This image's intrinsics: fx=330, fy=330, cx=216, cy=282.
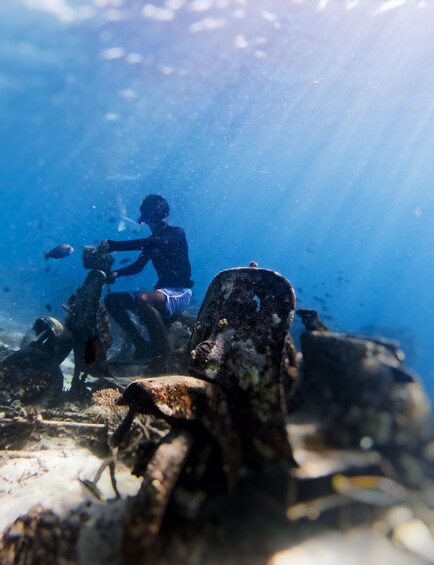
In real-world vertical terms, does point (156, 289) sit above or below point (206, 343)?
below

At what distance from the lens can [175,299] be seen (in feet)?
22.4

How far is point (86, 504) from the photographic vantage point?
2674 mm

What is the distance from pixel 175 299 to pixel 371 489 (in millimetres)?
5398

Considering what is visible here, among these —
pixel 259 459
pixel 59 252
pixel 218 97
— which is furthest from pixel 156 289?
pixel 218 97

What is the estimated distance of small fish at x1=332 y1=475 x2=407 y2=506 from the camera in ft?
5.64

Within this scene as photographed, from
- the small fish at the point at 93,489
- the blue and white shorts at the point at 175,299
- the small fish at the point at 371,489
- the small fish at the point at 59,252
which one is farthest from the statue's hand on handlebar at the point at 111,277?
the small fish at the point at 371,489

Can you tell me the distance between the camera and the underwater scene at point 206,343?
1764 millimetres

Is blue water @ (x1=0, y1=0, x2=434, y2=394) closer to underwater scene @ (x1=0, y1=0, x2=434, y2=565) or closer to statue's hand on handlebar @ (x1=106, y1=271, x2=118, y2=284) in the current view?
underwater scene @ (x1=0, y1=0, x2=434, y2=565)

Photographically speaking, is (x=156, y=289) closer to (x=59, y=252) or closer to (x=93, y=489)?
(x=59, y=252)

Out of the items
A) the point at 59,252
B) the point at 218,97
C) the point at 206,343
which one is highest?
the point at 218,97

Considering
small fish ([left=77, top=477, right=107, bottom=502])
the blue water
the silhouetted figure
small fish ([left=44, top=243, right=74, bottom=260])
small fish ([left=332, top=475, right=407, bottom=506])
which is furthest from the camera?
the blue water

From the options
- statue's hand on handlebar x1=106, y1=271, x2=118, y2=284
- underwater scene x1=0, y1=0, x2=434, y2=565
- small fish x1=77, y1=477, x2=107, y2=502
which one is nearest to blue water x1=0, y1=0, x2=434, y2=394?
underwater scene x1=0, y1=0, x2=434, y2=565

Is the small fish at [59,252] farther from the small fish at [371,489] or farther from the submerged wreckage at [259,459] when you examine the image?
the small fish at [371,489]

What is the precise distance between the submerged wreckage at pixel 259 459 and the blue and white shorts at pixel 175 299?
10.7 ft
